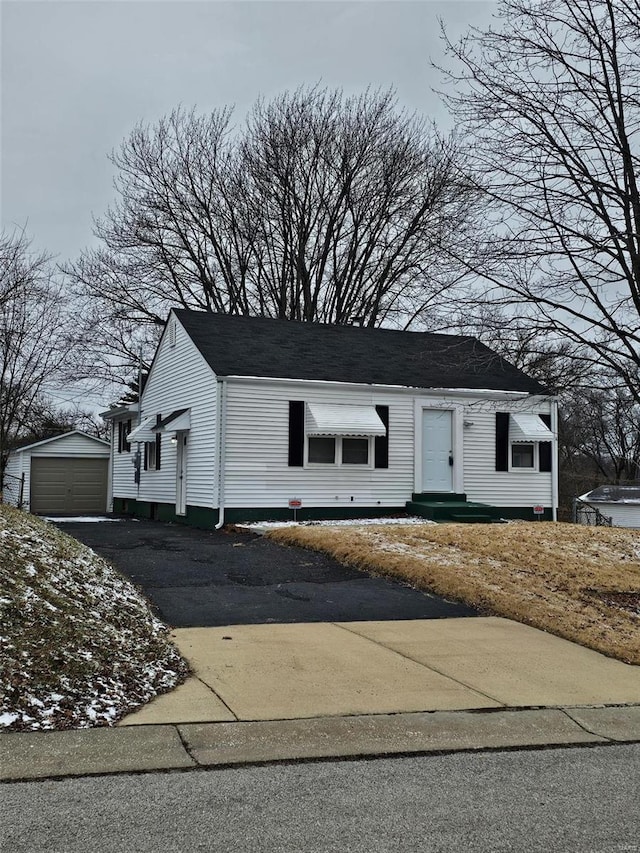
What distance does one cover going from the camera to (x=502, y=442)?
807 inches

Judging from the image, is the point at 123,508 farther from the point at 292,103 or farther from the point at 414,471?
the point at 292,103

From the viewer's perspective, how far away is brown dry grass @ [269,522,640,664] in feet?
29.9

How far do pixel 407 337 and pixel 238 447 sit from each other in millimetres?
7246

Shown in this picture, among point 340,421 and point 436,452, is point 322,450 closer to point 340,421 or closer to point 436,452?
point 340,421

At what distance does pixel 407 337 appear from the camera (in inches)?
904

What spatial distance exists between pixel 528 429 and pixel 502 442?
72 centimetres

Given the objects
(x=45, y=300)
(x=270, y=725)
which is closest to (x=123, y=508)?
(x=45, y=300)

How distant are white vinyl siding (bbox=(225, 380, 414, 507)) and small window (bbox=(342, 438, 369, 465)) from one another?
0.61 ft

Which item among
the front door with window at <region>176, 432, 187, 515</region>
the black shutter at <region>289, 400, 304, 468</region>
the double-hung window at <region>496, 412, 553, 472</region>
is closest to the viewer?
the black shutter at <region>289, 400, 304, 468</region>

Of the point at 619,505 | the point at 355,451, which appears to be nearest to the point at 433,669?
the point at 355,451

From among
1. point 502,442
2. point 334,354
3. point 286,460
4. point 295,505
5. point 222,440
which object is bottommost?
point 295,505

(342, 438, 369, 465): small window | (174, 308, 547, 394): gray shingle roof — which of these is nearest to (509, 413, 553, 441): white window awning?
(174, 308, 547, 394): gray shingle roof

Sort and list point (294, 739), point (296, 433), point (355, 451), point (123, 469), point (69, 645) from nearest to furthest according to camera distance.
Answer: point (294, 739)
point (69, 645)
point (296, 433)
point (355, 451)
point (123, 469)

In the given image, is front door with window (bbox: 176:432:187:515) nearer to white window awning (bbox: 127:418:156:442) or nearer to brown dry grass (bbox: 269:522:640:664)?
white window awning (bbox: 127:418:156:442)
